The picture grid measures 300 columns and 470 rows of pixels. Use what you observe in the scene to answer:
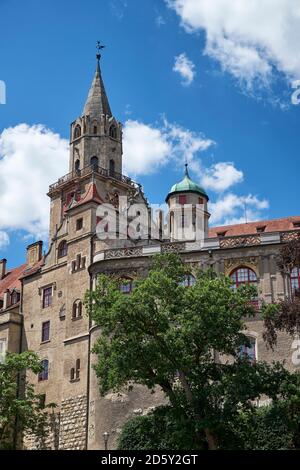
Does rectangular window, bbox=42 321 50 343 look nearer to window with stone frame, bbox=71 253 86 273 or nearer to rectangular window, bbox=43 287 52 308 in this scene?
rectangular window, bbox=43 287 52 308

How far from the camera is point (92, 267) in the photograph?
5150 centimetres

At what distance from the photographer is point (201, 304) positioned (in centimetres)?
3503

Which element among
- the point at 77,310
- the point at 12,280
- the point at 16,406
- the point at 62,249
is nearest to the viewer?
the point at 16,406

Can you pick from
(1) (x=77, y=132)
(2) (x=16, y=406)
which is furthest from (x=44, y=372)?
(1) (x=77, y=132)

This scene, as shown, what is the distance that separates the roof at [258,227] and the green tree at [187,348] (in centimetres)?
2358

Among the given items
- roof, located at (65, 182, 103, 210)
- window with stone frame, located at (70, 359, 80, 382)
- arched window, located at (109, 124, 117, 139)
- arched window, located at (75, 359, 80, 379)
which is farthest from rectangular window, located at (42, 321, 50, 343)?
arched window, located at (109, 124, 117, 139)

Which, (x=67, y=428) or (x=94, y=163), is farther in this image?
(x=94, y=163)

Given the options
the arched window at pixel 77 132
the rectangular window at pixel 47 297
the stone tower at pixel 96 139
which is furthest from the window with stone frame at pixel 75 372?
the arched window at pixel 77 132

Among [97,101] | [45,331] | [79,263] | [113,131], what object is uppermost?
[97,101]

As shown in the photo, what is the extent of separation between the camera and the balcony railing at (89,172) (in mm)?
63094

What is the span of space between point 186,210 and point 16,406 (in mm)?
23527

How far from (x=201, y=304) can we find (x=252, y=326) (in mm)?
11400

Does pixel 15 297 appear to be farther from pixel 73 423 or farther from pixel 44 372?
pixel 73 423

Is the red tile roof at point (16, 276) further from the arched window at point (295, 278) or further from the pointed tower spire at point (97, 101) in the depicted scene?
the arched window at point (295, 278)
